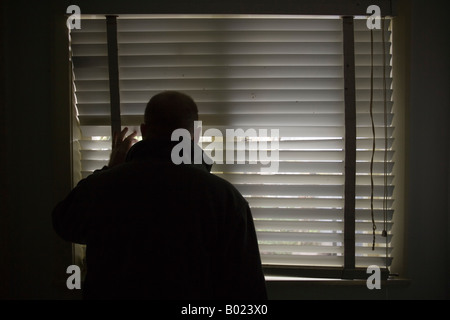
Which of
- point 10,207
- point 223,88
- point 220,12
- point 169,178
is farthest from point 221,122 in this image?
point 10,207

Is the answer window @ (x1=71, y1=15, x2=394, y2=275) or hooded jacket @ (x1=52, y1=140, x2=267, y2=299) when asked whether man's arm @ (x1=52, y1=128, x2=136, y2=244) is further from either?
window @ (x1=71, y1=15, x2=394, y2=275)

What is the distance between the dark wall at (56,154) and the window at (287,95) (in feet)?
A: 0.38

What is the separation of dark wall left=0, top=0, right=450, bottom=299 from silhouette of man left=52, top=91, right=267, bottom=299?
576mm

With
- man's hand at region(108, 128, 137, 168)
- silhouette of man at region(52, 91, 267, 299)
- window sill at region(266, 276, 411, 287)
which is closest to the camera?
silhouette of man at region(52, 91, 267, 299)

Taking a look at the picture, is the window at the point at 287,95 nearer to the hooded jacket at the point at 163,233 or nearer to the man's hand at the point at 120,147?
the man's hand at the point at 120,147

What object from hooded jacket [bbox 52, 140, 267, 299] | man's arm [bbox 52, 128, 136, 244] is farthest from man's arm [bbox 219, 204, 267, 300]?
man's arm [bbox 52, 128, 136, 244]

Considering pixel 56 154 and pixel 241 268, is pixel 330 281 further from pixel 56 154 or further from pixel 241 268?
pixel 56 154

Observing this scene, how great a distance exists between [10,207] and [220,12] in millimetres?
1257

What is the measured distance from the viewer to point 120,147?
49.1 inches

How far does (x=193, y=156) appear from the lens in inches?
38.3

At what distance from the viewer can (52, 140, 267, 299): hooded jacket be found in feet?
2.90

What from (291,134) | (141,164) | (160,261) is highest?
(291,134)

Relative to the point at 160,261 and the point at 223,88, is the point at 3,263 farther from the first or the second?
the point at 223,88

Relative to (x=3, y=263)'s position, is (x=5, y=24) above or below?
above
